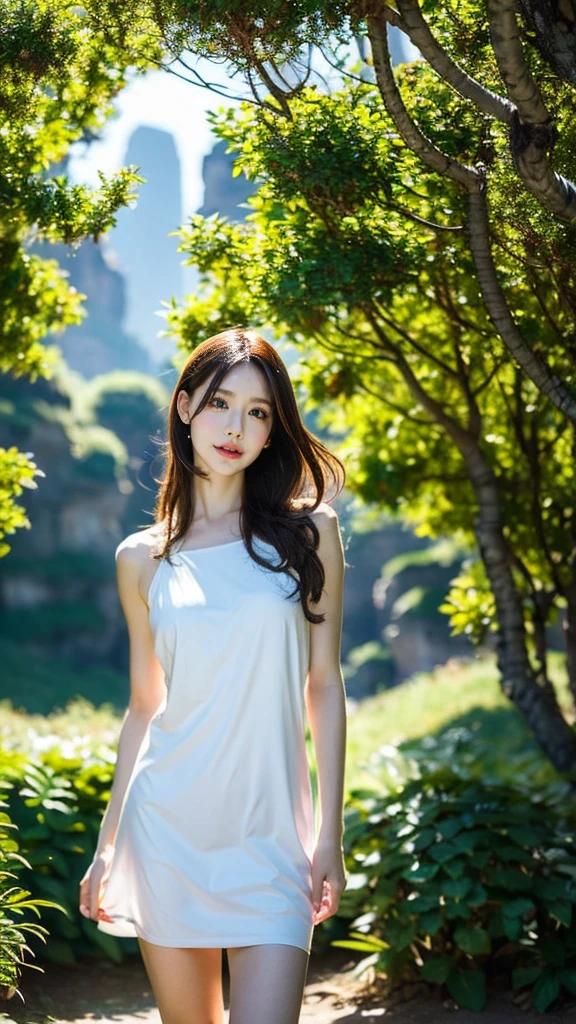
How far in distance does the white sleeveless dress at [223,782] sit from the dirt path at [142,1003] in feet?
4.25

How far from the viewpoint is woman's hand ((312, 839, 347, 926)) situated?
231cm

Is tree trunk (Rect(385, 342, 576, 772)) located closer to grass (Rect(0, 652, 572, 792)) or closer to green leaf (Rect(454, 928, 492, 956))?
green leaf (Rect(454, 928, 492, 956))

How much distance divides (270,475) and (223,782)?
2.57 feet

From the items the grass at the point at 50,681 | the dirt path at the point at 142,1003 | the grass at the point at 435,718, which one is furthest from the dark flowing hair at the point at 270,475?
the grass at the point at 50,681

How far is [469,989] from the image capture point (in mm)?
3789

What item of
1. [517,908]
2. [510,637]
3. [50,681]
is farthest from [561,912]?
[50,681]

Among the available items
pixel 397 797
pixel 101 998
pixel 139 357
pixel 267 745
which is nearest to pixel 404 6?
pixel 267 745

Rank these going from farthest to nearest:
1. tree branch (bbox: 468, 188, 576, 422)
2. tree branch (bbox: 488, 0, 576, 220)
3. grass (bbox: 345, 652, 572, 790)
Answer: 1. grass (bbox: 345, 652, 572, 790)
2. tree branch (bbox: 468, 188, 576, 422)
3. tree branch (bbox: 488, 0, 576, 220)

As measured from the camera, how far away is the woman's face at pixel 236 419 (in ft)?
8.41

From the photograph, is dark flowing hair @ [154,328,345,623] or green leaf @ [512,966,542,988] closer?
dark flowing hair @ [154,328,345,623]

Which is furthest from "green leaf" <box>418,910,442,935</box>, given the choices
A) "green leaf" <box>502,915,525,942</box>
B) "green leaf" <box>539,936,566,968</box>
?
"green leaf" <box>539,936,566,968</box>

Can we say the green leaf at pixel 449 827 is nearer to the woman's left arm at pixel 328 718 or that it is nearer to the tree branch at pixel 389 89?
the woman's left arm at pixel 328 718

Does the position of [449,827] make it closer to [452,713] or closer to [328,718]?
[328,718]

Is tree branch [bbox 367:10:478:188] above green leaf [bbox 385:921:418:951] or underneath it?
above
